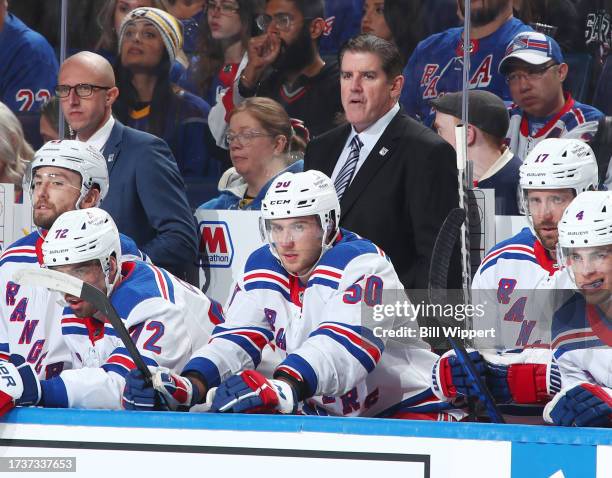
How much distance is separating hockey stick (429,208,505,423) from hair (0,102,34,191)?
197 cm

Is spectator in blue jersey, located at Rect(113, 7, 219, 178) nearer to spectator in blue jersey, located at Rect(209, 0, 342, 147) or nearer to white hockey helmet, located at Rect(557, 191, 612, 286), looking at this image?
spectator in blue jersey, located at Rect(209, 0, 342, 147)

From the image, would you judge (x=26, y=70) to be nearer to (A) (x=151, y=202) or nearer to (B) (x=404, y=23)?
(A) (x=151, y=202)

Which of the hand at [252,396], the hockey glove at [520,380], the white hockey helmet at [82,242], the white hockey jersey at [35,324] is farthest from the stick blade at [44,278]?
the hockey glove at [520,380]

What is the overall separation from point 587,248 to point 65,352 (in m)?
1.56

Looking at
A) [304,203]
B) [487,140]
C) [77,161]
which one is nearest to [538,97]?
[487,140]

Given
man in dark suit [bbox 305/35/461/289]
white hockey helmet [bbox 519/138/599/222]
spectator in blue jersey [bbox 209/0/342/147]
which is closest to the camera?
white hockey helmet [bbox 519/138/599/222]

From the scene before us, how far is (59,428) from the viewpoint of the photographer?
3.20 meters

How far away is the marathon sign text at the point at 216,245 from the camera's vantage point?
4605mm

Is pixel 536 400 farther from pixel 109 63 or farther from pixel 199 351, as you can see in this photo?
pixel 109 63

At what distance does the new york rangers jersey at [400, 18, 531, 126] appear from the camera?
4.43m

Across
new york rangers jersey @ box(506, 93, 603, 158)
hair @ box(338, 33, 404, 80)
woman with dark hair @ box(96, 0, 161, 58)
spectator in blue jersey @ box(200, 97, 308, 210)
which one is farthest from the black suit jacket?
woman with dark hair @ box(96, 0, 161, 58)

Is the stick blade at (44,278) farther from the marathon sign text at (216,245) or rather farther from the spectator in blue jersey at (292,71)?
the spectator in blue jersey at (292,71)

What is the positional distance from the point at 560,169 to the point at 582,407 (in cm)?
107

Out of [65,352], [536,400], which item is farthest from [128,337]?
[536,400]
